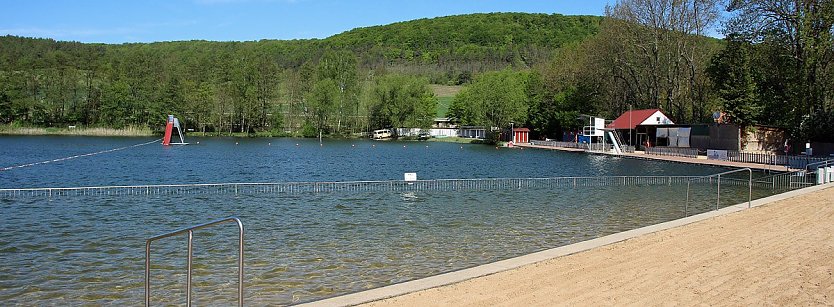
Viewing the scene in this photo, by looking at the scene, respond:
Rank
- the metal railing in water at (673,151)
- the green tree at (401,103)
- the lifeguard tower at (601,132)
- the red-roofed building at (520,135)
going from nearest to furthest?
the metal railing in water at (673,151)
the lifeguard tower at (601,132)
the red-roofed building at (520,135)
the green tree at (401,103)

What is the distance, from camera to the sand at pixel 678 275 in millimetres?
6934

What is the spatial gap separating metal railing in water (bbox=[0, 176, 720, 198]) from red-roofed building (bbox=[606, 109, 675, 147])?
1023 inches

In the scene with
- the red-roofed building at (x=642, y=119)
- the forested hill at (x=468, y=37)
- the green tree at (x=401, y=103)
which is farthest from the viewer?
the forested hill at (x=468, y=37)

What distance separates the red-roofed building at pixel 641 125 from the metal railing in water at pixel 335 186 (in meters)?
26.0

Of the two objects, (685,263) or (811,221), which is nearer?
(685,263)

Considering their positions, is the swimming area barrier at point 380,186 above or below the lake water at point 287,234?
above

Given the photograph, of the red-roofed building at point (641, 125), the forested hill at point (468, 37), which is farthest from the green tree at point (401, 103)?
the forested hill at point (468, 37)

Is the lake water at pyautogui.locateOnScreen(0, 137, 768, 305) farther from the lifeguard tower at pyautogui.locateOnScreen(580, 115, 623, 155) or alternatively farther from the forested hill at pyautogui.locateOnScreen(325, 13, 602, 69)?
the forested hill at pyautogui.locateOnScreen(325, 13, 602, 69)

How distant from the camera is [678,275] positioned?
8070 millimetres

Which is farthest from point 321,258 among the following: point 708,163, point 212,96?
point 212,96

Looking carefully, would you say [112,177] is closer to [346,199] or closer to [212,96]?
[346,199]

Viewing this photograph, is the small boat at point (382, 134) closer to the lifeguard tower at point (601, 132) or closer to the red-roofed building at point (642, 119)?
the lifeguard tower at point (601, 132)

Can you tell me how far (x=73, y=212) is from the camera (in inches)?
646

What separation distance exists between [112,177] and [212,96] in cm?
6181
